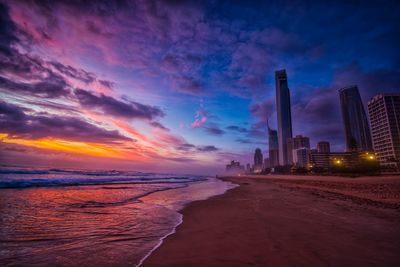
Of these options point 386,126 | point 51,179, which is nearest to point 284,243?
point 51,179

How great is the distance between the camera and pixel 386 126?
132m

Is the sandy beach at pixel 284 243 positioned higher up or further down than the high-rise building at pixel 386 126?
further down

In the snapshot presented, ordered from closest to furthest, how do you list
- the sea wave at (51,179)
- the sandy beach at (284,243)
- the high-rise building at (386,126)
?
1. the sandy beach at (284,243)
2. the sea wave at (51,179)
3. the high-rise building at (386,126)

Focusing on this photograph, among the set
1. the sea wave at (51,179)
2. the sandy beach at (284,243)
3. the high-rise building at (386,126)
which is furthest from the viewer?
the high-rise building at (386,126)

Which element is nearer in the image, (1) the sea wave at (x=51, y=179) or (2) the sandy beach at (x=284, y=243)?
(2) the sandy beach at (x=284, y=243)

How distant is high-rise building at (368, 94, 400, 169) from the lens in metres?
127

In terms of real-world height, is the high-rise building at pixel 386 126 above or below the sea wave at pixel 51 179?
above

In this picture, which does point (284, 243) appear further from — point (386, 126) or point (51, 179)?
point (386, 126)

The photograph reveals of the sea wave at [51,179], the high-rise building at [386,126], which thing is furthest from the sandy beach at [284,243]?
the high-rise building at [386,126]

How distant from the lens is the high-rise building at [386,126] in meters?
127

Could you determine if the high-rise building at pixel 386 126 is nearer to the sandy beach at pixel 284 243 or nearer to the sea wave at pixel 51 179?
the sea wave at pixel 51 179

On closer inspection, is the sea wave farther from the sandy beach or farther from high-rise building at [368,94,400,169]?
high-rise building at [368,94,400,169]

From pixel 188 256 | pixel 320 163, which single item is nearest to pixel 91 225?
pixel 188 256

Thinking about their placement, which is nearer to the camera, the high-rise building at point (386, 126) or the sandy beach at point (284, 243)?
the sandy beach at point (284, 243)
